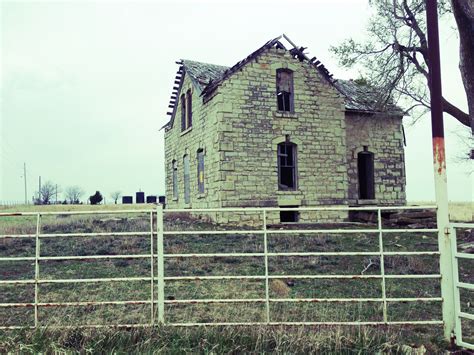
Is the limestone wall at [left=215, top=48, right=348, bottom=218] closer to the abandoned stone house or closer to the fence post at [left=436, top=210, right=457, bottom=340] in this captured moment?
the abandoned stone house

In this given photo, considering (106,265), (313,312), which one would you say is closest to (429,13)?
(313,312)

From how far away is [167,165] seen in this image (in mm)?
24391

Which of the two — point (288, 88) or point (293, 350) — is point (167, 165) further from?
point (293, 350)

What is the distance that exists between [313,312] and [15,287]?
6095 millimetres

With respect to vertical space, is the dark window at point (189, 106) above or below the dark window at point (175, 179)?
above

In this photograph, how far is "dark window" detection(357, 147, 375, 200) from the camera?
19.9m

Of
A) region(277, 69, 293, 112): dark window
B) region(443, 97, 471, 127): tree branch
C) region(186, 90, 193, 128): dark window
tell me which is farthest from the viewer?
region(186, 90, 193, 128): dark window

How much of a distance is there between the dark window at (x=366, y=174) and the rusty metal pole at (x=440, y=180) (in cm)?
1489

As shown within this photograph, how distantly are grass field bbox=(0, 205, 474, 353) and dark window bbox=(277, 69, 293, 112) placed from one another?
647cm

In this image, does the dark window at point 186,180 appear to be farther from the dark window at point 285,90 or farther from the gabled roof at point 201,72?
the dark window at point 285,90

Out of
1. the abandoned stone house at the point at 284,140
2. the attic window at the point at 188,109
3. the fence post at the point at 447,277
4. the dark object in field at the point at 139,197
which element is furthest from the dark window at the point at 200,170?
the dark object in field at the point at 139,197

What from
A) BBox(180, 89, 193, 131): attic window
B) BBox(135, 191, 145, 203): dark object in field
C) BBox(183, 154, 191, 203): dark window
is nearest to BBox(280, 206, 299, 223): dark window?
BBox(183, 154, 191, 203): dark window

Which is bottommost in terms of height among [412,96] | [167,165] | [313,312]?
[313,312]

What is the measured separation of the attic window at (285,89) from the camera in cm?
1745
